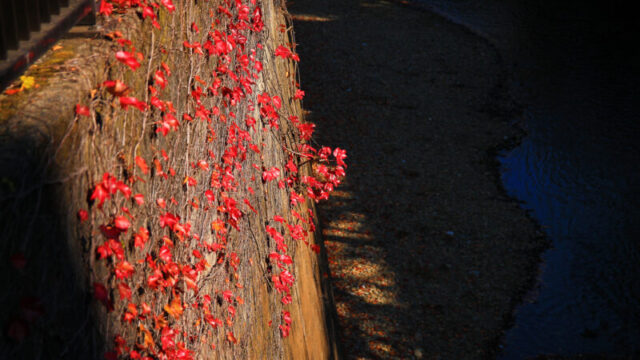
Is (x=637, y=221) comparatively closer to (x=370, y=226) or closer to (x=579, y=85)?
(x=370, y=226)

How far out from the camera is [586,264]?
290 inches

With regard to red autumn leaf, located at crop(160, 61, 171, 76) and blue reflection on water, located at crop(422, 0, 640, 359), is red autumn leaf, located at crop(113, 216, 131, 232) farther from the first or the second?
blue reflection on water, located at crop(422, 0, 640, 359)

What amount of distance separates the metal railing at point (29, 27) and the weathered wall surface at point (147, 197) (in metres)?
0.05

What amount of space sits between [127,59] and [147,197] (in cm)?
46

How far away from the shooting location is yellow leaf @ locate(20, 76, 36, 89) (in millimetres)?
1727

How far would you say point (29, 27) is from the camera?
1915 mm

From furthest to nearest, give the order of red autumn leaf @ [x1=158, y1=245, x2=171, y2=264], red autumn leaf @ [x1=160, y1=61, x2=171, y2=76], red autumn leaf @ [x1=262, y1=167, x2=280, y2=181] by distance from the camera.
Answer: red autumn leaf @ [x1=262, y1=167, x2=280, y2=181] < red autumn leaf @ [x1=160, y1=61, x2=171, y2=76] < red autumn leaf @ [x1=158, y1=245, x2=171, y2=264]

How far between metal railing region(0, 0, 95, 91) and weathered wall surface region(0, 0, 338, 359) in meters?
0.05

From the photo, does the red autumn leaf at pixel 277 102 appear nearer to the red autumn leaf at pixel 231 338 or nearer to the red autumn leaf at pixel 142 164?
the red autumn leaf at pixel 231 338

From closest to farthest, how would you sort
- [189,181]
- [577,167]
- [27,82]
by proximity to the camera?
[27,82]
[189,181]
[577,167]

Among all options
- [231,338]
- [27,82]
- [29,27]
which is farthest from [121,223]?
[231,338]

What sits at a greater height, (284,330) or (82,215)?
(82,215)

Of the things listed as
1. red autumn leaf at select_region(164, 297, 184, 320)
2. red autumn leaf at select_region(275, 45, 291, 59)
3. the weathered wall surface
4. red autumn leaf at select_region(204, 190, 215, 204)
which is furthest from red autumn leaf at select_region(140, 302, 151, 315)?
red autumn leaf at select_region(275, 45, 291, 59)

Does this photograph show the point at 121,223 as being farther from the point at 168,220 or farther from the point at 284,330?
the point at 284,330
